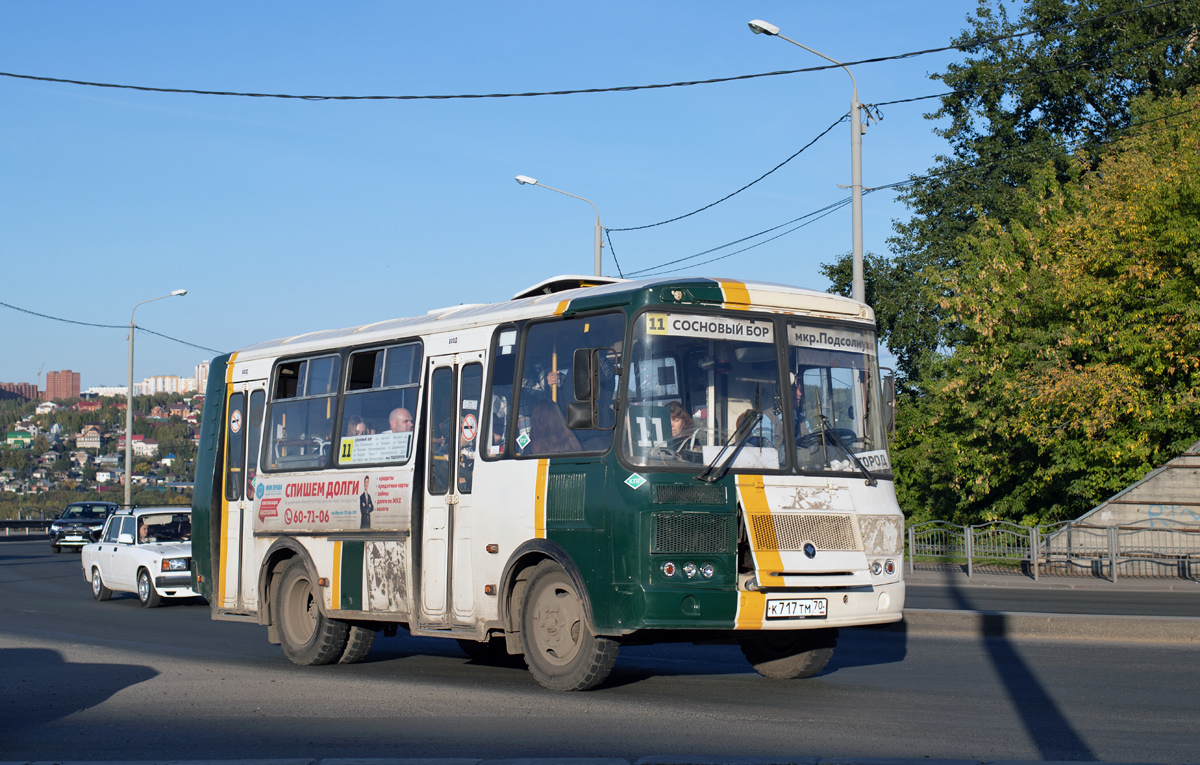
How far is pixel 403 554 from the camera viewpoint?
1145 centimetres

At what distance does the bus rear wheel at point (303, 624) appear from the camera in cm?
1238

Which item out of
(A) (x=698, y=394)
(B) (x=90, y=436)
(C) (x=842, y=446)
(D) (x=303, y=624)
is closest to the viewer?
(A) (x=698, y=394)

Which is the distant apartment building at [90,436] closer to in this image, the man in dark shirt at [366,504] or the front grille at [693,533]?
the man in dark shirt at [366,504]

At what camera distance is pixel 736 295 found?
32.4ft

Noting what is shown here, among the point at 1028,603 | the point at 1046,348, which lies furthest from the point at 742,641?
the point at 1046,348

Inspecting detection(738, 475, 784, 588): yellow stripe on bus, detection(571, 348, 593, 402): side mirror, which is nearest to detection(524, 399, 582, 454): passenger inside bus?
detection(571, 348, 593, 402): side mirror

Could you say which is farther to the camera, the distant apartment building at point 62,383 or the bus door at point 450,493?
the distant apartment building at point 62,383

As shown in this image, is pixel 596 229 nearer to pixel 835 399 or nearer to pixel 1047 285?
pixel 1047 285

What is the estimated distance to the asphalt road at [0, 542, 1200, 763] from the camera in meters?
7.70

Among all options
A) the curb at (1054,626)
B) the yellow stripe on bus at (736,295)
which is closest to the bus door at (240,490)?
the yellow stripe on bus at (736,295)

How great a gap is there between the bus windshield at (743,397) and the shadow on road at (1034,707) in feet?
6.91

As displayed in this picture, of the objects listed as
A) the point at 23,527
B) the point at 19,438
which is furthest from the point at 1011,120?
the point at 19,438

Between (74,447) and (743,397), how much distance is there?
11906 cm

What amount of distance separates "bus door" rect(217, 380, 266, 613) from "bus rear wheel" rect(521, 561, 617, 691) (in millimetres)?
4436
